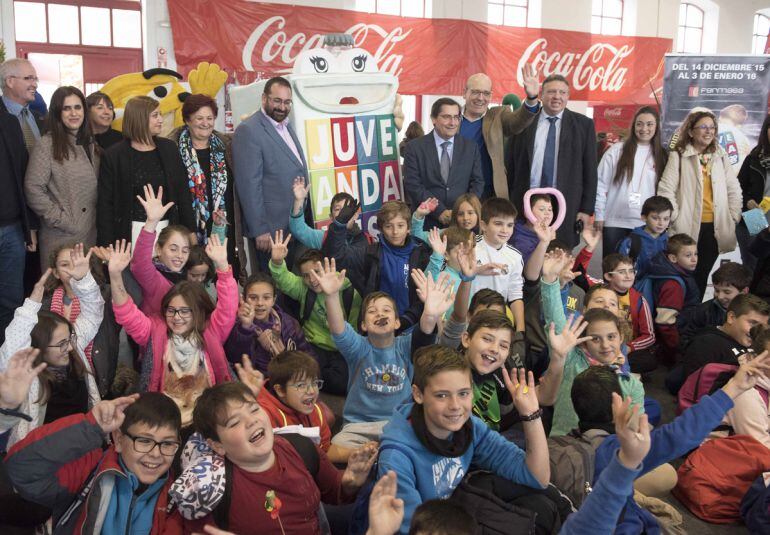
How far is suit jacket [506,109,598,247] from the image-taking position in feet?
15.3

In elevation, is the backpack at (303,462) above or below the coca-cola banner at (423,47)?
below

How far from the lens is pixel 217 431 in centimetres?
202

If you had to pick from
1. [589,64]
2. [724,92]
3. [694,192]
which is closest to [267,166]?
[694,192]

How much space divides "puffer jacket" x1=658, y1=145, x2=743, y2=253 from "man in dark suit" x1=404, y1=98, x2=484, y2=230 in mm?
1314

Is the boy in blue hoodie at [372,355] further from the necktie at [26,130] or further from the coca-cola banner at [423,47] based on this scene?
the coca-cola banner at [423,47]

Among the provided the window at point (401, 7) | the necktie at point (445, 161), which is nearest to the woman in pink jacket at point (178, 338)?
the necktie at point (445, 161)

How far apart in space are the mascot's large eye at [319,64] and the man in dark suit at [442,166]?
2.84ft

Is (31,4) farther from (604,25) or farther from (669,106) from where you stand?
(604,25)

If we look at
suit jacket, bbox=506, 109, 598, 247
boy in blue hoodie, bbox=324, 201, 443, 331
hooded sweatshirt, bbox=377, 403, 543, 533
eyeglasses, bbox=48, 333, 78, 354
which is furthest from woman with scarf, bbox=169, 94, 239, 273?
hooded sweatshirt, bbox=377, 403, 543, 533

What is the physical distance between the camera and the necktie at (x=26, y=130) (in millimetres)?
3973

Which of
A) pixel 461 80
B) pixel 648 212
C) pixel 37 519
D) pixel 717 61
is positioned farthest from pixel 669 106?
pixel 37 519

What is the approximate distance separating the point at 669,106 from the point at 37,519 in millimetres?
6030

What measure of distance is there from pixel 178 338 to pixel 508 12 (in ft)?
32.9

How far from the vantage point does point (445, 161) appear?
4.64 meters
